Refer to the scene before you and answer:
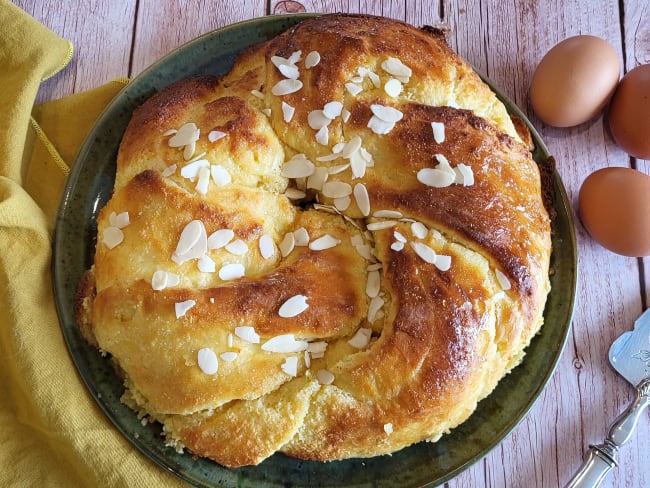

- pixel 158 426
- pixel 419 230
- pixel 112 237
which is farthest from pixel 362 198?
pixel 158 426

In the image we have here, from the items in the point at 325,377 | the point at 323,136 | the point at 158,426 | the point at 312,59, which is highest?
the point at 312,59

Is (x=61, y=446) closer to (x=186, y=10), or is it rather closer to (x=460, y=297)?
(x=460, y=297)

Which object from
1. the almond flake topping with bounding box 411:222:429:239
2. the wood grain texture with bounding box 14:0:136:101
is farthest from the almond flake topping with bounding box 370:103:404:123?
the wood grain texture with bounding box 14:0:136:101

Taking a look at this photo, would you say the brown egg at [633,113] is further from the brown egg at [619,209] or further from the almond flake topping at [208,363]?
the almond flake topping at [208,363]

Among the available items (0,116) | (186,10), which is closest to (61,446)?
(0,116)

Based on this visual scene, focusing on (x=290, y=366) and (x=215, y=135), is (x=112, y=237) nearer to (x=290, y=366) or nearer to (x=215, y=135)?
(x=215, y=135)

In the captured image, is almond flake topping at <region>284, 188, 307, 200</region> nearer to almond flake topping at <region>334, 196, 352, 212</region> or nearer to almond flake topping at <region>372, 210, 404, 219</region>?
almond flake topping at <region>334, 196, 352, 212</region>
